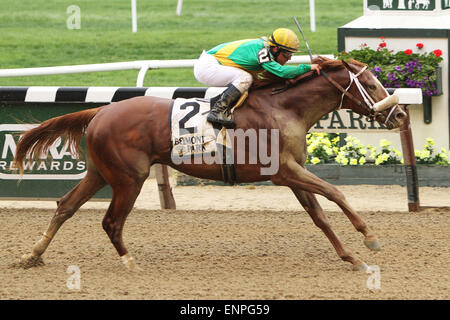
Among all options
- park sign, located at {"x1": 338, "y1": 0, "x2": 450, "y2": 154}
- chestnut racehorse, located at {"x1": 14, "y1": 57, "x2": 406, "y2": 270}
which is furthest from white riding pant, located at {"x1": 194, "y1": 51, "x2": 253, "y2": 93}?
park sign, located at {"x1": 338, "y1": 0, "x2": 450, "y2": 154}

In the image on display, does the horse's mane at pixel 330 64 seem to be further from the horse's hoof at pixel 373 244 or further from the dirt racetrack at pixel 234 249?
the dirt racetrack at pixel 234 249

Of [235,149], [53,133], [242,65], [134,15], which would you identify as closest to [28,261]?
[53,133]

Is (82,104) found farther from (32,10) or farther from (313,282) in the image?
(32,10)

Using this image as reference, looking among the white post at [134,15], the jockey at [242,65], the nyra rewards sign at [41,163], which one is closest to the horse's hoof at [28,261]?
the jockey at [242,65]

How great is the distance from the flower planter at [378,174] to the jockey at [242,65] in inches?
106

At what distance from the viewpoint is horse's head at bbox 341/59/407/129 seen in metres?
6.64

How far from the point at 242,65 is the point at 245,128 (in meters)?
0.45

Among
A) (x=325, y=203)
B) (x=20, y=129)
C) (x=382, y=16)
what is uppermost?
(x=382, y=16)

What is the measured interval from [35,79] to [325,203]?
7.80 m

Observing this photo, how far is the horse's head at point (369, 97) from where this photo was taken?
664 centimetres

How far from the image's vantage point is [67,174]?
8.59 metres

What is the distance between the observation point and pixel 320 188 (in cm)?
642

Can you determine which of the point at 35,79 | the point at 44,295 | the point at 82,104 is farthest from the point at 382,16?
the point at 35,79

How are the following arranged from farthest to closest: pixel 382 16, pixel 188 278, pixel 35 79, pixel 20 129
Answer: pixel 35 79, pixel 382 16, pixel 20 129, pixel 188 278
